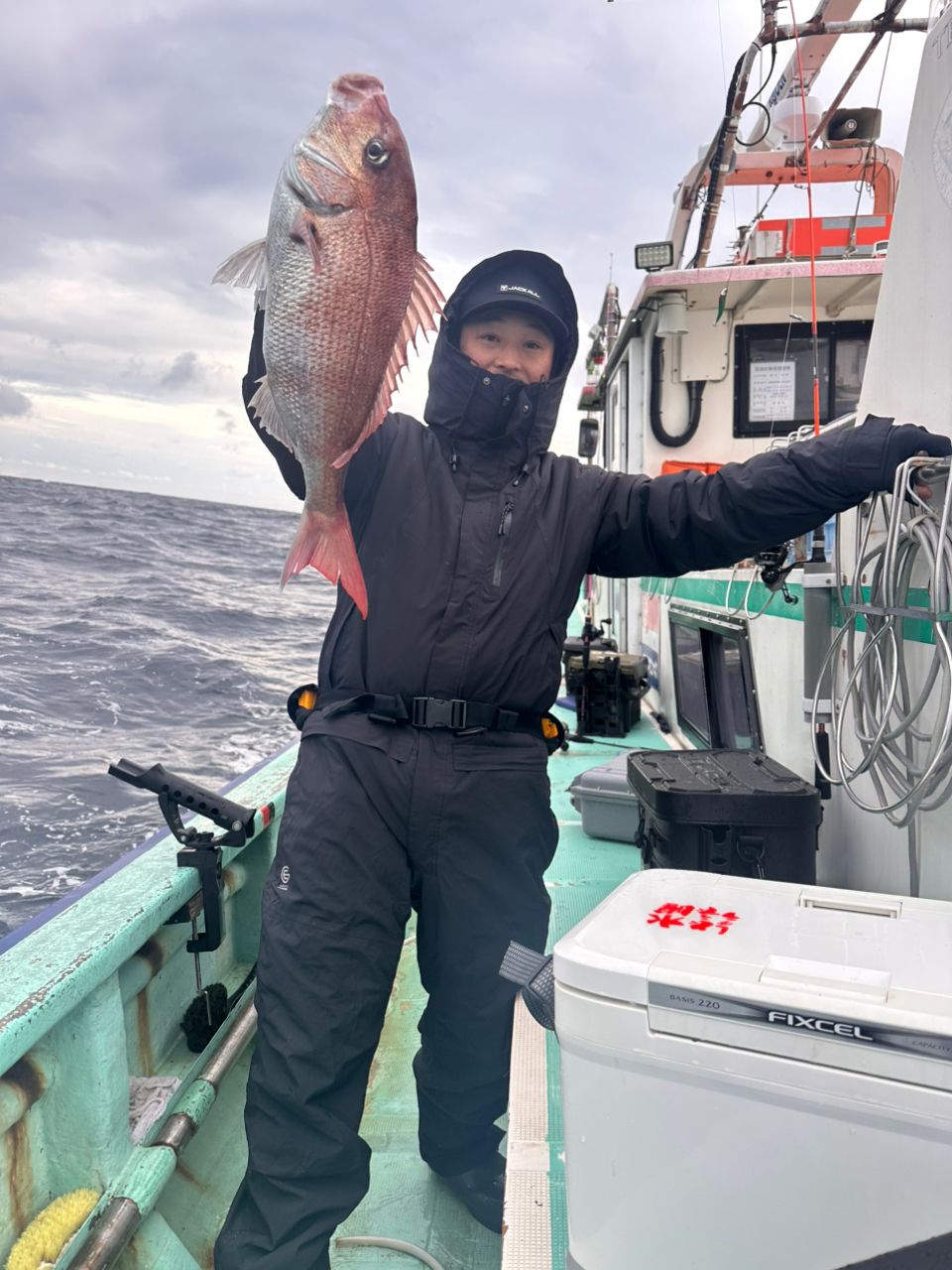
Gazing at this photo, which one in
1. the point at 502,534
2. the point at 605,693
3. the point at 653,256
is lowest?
the point at 605,693

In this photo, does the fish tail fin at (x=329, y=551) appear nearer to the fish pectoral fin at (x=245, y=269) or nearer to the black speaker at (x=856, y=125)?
the fish pectoral fin at (x=245, y=269)

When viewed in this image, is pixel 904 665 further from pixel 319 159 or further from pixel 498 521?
pixel 319 159

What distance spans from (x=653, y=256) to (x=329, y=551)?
5530 millimetres

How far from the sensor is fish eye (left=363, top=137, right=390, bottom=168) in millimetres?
1573

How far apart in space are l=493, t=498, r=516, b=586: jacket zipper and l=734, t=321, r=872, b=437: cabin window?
5.38 meters

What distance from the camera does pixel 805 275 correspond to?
6348 mm

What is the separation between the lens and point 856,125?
6602mm

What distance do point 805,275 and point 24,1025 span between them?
6.39 metres

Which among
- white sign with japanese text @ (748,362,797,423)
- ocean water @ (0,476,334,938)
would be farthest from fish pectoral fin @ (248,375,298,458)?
white sign with japanese text @ (748,362,797,423)

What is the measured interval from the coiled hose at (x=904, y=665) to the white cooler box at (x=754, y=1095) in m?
0.74

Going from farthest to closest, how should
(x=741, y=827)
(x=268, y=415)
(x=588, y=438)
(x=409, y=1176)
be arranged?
(x=588, y=438) → (x=741, y=827) → (x=409, y=1176) → (x=268, y=415)

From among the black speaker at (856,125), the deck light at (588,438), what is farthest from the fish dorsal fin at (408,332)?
the deck light at (588,438)

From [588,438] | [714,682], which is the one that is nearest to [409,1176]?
[714,682]

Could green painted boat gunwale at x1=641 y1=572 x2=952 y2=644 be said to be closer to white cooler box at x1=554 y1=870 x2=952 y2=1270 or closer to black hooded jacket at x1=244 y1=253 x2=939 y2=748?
black hooded jacket at x1=244 y1=253 x2=939 y2=748
